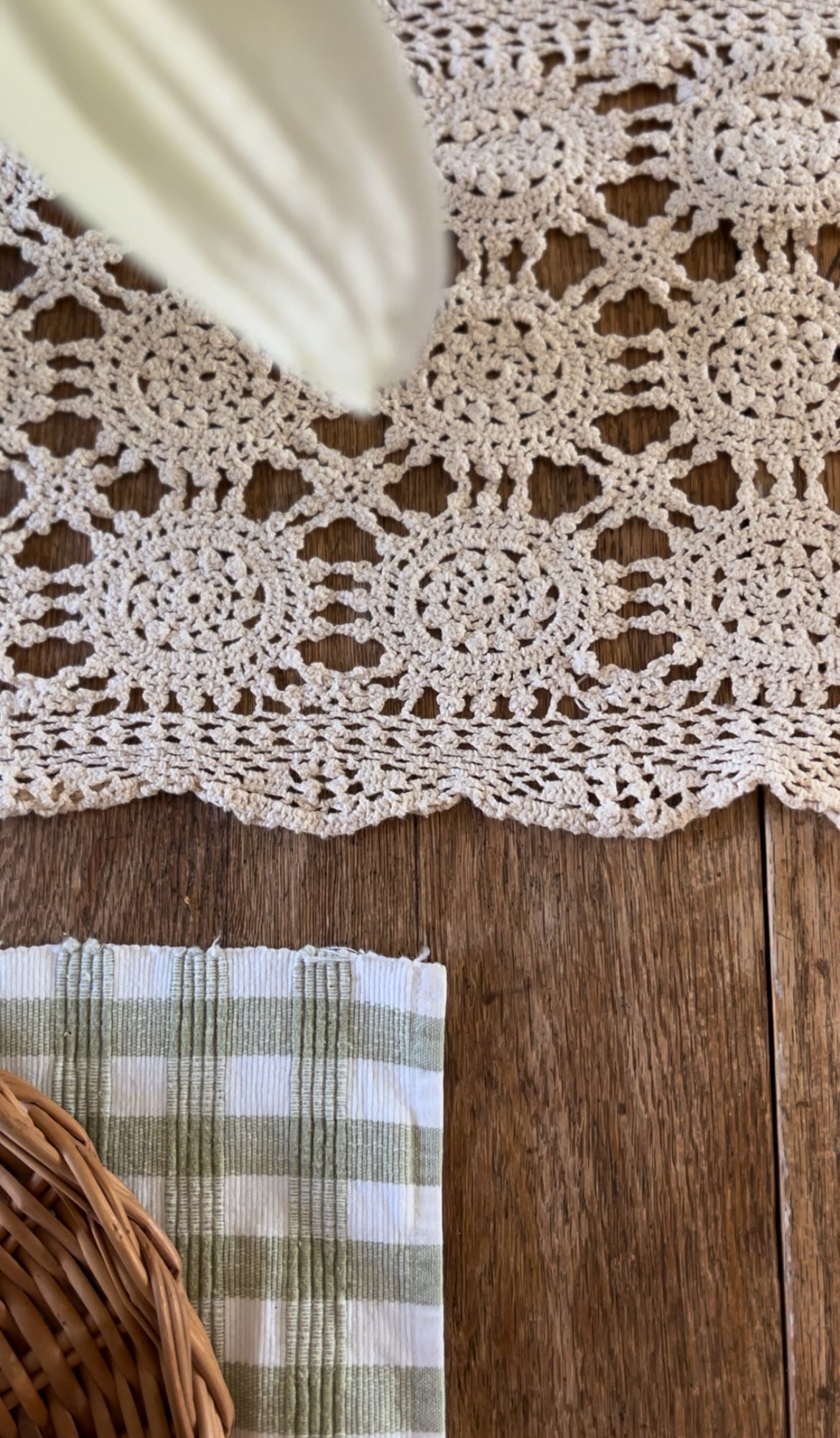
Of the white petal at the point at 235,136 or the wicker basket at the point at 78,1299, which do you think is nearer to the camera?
the white petal at the point at 235,136

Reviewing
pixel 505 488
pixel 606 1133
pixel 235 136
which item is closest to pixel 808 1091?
pixel 606 1133

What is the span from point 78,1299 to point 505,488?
0.53 meters

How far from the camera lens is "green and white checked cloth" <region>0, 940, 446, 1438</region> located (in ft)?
1.97

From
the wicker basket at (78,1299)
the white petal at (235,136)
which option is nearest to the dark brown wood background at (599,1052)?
the wicker basket at (78,1299)

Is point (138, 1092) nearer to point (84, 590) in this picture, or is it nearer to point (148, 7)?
point (84, 590)

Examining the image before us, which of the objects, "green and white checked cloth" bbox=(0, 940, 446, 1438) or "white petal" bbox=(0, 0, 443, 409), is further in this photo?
"green and white checked cloth" bbox=(0, 940, 446, 1438)

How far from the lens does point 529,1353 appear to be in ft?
2.08

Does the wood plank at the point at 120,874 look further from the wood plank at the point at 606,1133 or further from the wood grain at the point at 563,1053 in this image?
the wood plank at the point at 606,1133

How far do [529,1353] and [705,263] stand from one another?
2.30ft

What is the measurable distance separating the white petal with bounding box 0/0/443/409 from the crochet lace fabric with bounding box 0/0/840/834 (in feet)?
0.70

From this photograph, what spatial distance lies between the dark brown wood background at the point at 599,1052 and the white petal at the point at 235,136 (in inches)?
10.8

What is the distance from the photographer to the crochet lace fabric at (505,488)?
0.68 m

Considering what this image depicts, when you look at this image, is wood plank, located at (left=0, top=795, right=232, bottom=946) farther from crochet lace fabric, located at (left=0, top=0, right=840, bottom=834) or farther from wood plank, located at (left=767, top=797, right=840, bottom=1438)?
wood plank, located at (left=767, top=797, right=840, bottom=1438)

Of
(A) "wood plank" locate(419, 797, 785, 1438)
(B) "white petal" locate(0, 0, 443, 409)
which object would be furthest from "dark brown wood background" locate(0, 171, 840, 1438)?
(B) "white petal" locate(0, 0, 443, 409)
